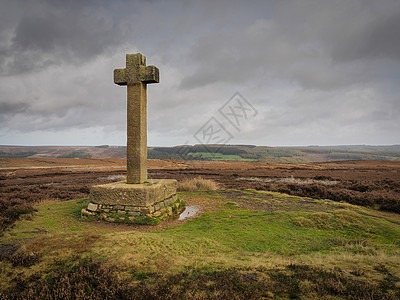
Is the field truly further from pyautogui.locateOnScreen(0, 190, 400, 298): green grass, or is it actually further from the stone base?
the stone base

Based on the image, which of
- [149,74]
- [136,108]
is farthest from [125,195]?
[149,74]

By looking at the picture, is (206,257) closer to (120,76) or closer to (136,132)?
(136,132)

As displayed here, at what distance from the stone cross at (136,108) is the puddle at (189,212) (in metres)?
2.40

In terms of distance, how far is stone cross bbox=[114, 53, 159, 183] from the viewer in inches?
356

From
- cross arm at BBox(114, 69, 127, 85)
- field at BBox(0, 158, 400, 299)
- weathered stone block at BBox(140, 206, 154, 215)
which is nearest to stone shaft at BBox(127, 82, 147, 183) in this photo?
cross arm at BBox(114, 69, 127, 85)

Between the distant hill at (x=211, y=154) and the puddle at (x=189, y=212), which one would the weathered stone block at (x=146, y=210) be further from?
the distant hill at (x=211, y=154)

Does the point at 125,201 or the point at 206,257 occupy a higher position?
the point at 125,201

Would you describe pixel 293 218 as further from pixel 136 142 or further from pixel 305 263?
pixel 136 142

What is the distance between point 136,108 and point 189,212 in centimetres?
535

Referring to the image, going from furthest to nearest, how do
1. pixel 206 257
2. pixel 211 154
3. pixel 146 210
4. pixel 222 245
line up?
pixel 211 154
pixel 146 210
pixel 222 245
pixel 206 257

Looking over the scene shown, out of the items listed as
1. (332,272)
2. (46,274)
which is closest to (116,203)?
(46,274)

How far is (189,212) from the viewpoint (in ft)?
31.8

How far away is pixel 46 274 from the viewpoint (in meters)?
3.46

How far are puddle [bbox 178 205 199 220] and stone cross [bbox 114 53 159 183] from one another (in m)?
2.40
